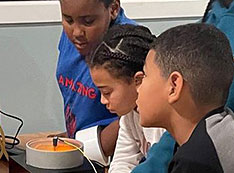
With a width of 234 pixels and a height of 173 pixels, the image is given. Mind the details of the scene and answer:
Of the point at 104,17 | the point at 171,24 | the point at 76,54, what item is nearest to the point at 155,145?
the point at 104,17

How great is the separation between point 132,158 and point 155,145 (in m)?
0.21

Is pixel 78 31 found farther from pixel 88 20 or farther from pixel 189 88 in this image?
pixel 189 88

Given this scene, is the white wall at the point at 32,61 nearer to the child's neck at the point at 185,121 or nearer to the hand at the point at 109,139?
the hand at the point at 109,139

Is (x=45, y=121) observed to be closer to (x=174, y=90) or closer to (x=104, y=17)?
(x=104, y=17)

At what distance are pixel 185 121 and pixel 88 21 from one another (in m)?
0.55

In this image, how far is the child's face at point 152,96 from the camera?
117 cm

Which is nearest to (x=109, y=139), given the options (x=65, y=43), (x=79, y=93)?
(x=79, y=93)

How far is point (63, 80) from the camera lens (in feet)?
6.15

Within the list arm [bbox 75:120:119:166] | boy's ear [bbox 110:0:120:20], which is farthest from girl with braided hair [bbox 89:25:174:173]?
boy's ear [bbox 110:0:120:20]

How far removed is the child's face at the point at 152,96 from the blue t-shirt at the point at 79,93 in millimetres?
486

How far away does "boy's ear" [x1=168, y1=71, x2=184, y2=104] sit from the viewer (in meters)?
1.13

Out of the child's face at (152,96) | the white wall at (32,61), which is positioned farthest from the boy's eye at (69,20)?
the white wall at (32,61)

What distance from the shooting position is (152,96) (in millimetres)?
1184

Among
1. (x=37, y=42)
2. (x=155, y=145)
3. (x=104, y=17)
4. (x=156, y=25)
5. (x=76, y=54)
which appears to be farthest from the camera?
(x=156, y=25)
